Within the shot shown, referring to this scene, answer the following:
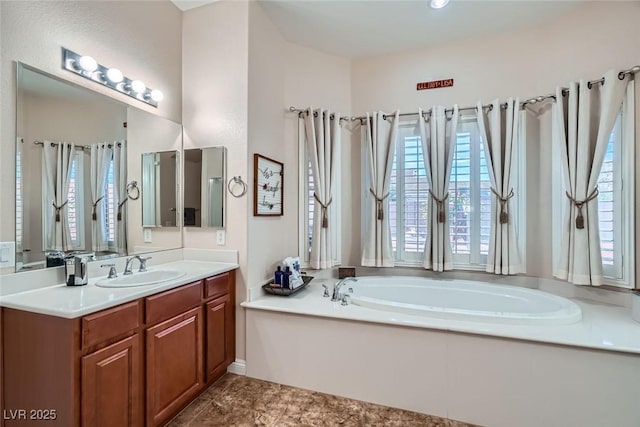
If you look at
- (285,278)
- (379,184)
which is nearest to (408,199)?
(379,184)

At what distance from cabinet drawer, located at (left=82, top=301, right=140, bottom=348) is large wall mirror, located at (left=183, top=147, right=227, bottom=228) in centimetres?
93

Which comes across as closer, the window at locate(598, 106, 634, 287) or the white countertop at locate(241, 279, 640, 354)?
the white countertop at locate(241, 279, 640, 354)

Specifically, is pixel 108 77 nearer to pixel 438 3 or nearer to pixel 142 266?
pixel 142 266

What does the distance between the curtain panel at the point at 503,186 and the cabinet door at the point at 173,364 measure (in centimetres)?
250

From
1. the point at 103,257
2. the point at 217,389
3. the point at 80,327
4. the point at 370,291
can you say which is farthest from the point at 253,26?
the point at 217,389

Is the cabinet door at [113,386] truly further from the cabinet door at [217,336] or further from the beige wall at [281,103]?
the beige wall at [281,103]

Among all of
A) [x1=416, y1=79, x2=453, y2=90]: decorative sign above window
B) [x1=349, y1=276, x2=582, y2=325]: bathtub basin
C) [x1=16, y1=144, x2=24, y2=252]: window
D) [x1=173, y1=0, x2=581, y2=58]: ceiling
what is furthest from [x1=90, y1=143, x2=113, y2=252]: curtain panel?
[x1=416, y1=79, x2=453, y2=90]: decorative sign above window

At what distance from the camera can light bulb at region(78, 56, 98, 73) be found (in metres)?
1.70

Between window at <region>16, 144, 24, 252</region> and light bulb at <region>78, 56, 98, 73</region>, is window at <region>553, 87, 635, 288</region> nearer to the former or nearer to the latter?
A: light bulb at <region>78, 56, 98, 73</region>

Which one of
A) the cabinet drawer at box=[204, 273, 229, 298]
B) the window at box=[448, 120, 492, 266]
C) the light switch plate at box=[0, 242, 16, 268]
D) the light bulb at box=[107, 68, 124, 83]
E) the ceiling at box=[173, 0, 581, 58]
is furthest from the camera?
the window at box=[448, 120, 492, 266]

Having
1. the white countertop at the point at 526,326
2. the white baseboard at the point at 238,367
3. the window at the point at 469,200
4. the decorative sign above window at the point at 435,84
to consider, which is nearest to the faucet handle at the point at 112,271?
the white countertop at the point at 526,326

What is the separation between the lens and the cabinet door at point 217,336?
199cm

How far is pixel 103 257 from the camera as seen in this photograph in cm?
185

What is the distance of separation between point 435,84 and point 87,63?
2.85m
